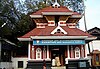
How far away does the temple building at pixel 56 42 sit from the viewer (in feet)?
74.4

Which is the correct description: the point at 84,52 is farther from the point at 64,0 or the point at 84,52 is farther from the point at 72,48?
the point at 64,0

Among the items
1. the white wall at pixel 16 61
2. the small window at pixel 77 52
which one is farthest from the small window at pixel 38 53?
the white wall at pixel 16 61

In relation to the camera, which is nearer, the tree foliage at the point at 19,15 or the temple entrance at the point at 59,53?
the temple entrance at the point at 59,53

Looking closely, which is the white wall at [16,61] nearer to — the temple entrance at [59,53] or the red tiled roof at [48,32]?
the temple entrance at [59,53]

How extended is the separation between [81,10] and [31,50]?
662 inches

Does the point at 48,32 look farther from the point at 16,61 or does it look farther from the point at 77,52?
the point at 16,61

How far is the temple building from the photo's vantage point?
2269 centimetres

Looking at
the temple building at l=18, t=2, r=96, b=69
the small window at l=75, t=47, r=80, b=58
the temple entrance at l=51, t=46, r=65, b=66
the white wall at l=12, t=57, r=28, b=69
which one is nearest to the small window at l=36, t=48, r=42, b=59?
the temple building at l=18, t=2, r=96, b=69

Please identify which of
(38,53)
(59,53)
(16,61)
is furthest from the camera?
(16,61)

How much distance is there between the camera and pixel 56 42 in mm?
22703

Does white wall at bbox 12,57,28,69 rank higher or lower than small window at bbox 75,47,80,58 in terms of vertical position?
lower

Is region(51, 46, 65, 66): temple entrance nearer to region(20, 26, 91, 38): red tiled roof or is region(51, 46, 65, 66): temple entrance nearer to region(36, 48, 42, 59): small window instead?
region(36, 48, 42, 59): small window

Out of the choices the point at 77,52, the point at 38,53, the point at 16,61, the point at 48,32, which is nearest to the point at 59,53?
the point at 77,52

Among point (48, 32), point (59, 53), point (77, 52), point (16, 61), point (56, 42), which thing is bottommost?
point (16, 61)
